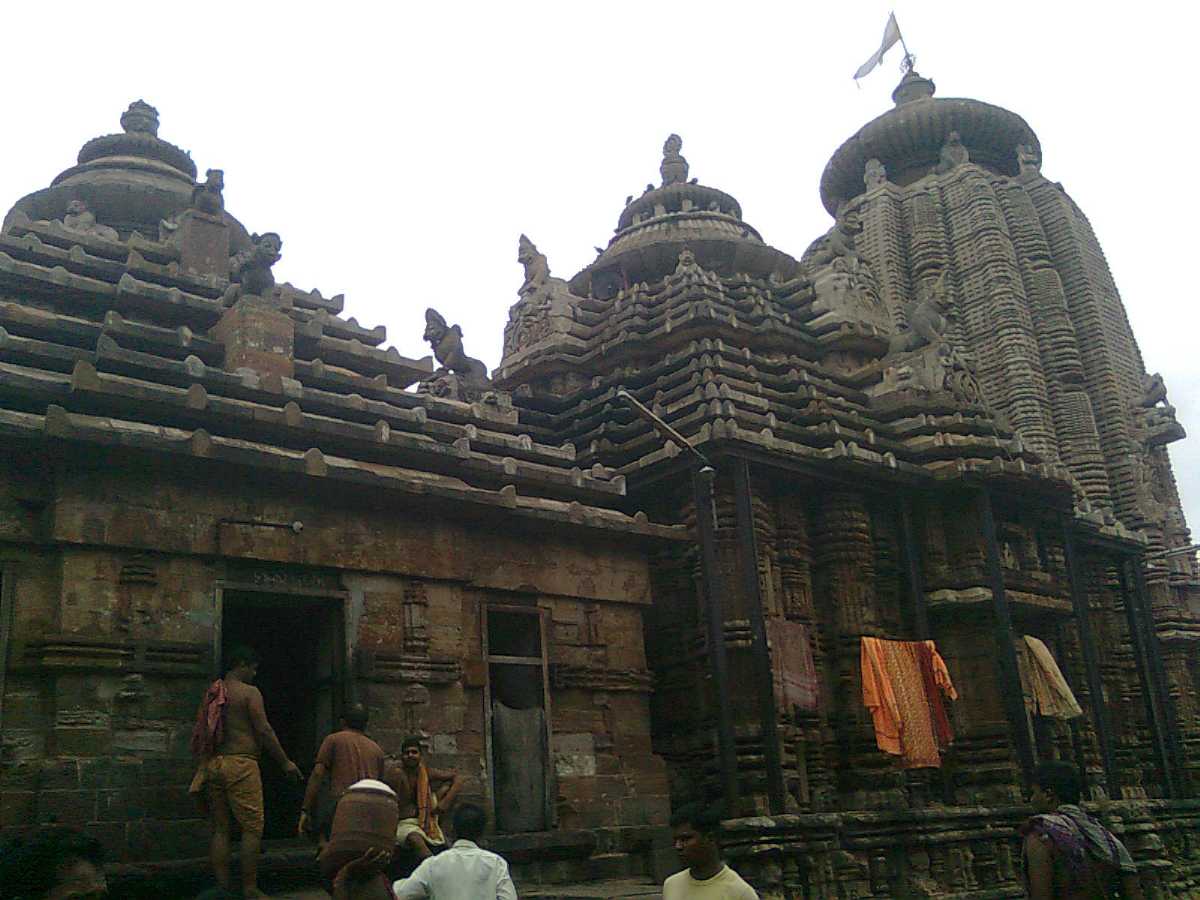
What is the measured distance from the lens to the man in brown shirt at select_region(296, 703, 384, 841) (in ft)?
30.2

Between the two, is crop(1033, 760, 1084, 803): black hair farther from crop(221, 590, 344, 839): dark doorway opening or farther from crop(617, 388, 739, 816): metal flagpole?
crop(617, 388, 739, 816): metal flagpole

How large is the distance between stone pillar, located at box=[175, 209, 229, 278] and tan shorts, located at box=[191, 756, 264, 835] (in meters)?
8.30

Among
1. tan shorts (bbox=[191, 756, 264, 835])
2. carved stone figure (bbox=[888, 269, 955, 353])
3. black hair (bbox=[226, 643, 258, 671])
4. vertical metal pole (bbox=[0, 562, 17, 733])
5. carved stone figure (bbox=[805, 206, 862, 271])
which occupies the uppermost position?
carved stone figure (bbox=[805, 206, 862, 271])

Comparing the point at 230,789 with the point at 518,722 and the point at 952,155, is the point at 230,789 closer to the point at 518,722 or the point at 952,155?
the point at 518,722

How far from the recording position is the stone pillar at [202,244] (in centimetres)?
1600

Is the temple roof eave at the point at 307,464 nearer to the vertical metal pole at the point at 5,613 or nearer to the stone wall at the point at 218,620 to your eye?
the stone wall at the point at 218,620

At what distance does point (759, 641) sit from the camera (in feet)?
49.7

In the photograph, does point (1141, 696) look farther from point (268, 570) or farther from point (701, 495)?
point (268, 570)

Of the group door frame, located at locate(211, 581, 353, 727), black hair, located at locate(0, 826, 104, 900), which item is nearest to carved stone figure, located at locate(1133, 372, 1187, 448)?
door frame, located at locate(211, 581, 353, 727)

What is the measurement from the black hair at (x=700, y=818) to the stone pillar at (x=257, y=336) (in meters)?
9.65

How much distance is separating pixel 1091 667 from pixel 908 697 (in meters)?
4.52

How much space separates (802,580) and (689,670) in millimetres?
2277

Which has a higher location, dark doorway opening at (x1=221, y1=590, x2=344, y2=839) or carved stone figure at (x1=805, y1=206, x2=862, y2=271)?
carved stone figure at (x1=805, y1=206, x2=862, y2=271)

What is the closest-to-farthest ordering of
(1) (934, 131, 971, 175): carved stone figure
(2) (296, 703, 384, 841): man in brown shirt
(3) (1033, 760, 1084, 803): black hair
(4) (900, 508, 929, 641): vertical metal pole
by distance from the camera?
1. (3) (1033, 760, 1084, 803): black hair
2. (2) (296, 703, 384, 841): man in brown shirt
3. (4) (900, 508, 929, 641): vertical metal pole
4. (1) (934, 131, 971, 175): carved stone figure
